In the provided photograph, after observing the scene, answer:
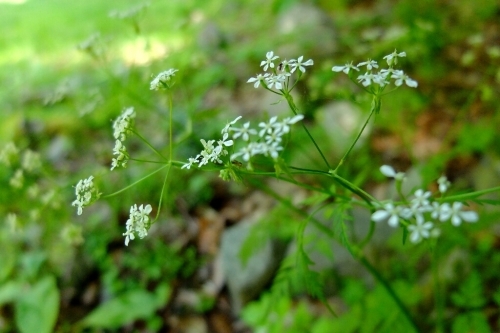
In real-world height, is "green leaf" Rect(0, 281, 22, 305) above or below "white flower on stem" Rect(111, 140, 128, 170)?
below

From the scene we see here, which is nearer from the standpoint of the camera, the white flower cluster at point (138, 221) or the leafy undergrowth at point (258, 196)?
the white flower cluster at point (138, 221)

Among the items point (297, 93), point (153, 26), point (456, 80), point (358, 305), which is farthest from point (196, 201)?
point (153, 26)

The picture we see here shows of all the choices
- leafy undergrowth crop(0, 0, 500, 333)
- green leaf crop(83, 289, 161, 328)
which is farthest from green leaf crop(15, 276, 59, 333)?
green leaf crop(83, 289, 161, 328)

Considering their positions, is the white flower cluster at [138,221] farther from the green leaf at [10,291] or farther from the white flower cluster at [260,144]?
the green leaf at [10,291]

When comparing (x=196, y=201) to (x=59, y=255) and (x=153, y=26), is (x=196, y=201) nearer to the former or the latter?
(x=59, y=255)

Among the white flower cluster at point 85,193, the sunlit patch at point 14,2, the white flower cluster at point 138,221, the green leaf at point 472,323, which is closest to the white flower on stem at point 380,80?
the white flower cluster at point 138,221

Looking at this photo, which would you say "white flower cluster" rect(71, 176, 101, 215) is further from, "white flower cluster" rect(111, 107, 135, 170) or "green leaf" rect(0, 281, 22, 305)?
"green leaf" rect(0, 281, 22, 305)

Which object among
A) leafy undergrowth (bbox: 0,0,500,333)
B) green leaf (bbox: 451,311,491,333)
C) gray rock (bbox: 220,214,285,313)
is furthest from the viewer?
gray rock (bbox: 220,214,285,313)
